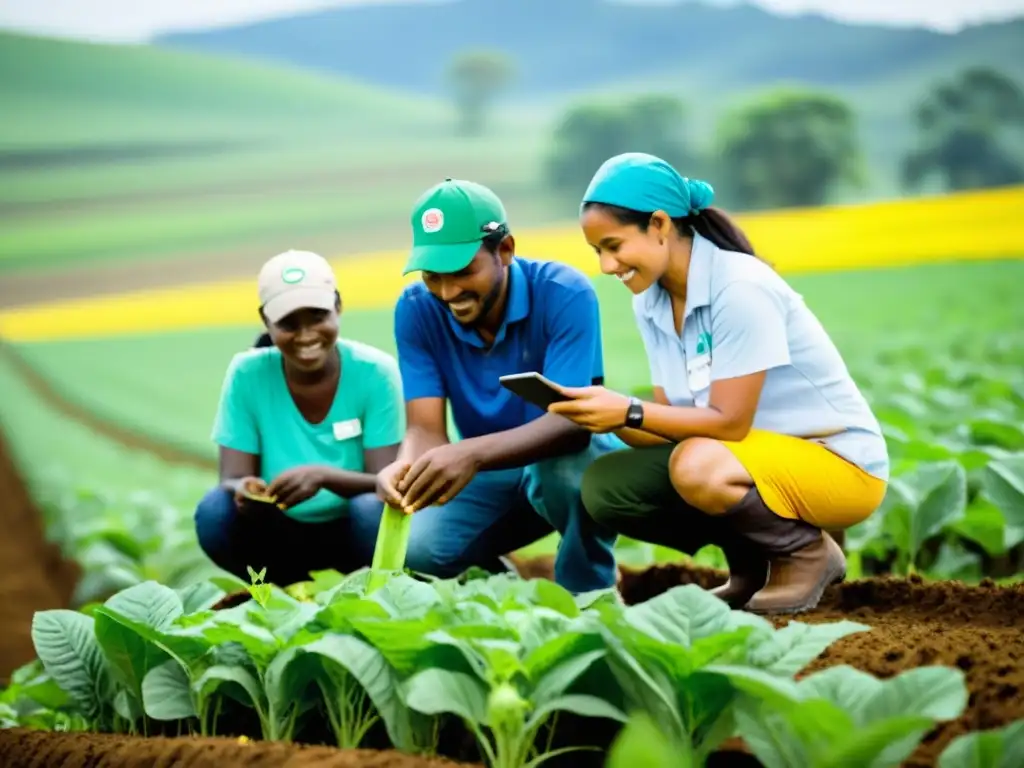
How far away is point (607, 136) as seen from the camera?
8.55 meters

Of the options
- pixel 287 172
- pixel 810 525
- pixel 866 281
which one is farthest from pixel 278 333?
pixel 287 172

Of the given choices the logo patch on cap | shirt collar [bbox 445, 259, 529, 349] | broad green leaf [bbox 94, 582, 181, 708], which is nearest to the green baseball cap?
the logo patch on cap

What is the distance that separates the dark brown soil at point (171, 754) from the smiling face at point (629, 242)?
3.47 feet

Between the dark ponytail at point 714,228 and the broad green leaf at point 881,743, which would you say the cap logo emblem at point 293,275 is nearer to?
the dark ponytail at point 714,228

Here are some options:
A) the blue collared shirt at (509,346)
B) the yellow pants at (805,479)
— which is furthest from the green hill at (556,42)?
the yellow pants at (805,479)

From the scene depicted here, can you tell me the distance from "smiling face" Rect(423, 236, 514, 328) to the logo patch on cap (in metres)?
0.08

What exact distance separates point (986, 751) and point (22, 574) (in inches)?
160

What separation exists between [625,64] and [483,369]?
7.11 metres

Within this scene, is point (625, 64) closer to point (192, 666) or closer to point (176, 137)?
point (176, 137)

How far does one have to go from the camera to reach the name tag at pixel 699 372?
2557 mm

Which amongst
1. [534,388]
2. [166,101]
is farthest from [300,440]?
[166,101]

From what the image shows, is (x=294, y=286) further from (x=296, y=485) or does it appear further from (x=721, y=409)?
(x=721, y=409)

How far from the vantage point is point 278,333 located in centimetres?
282

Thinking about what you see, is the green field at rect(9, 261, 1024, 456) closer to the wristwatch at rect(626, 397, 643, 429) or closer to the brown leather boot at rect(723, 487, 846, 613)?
the brown leather boot at rect(723, 487, 846, 613)
